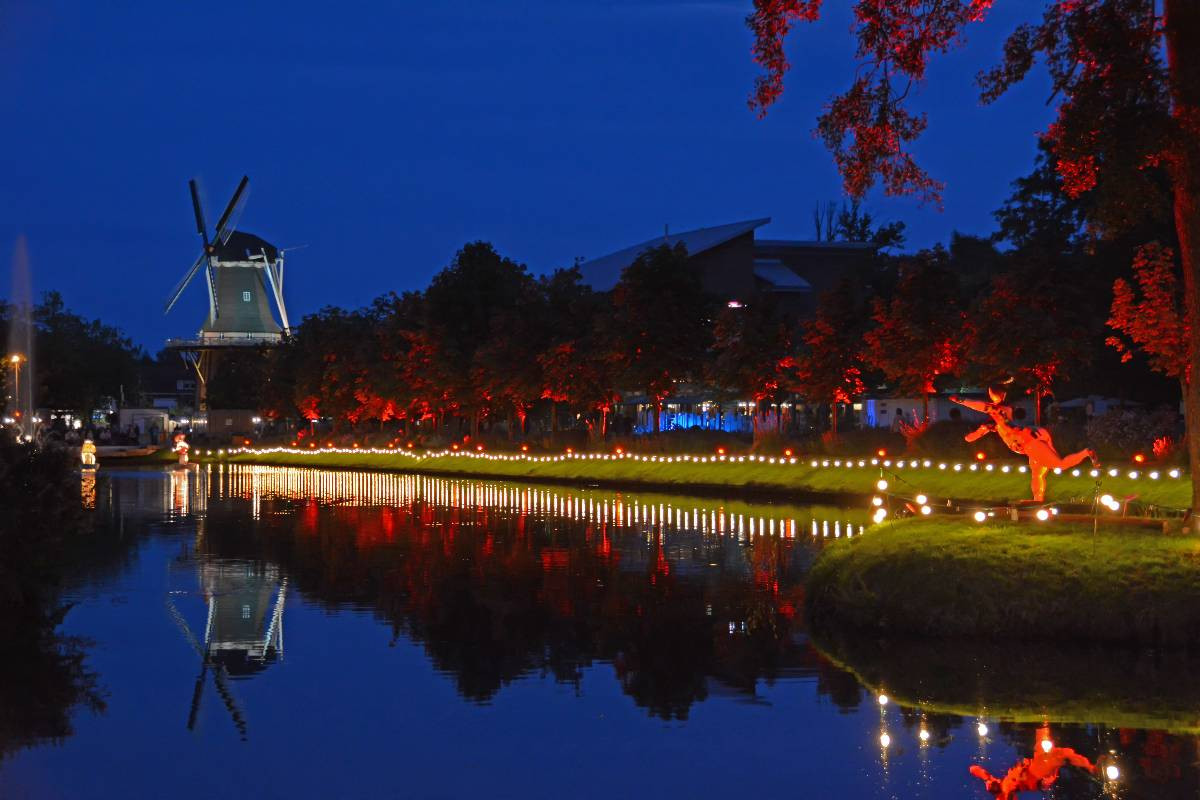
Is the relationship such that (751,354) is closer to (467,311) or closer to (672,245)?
(467,311)

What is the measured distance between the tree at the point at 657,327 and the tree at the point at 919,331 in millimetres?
8373

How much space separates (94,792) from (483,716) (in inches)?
121

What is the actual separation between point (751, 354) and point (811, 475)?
10.5m

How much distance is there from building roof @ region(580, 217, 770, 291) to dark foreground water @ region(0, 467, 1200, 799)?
54219 millimetres

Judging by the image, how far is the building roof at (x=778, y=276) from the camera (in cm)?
8131

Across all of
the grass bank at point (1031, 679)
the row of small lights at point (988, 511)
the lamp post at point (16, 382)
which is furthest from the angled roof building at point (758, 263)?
the grass bank at point (1031, 679)

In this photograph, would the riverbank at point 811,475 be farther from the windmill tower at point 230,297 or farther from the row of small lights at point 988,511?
the windmill tower at point 230,297

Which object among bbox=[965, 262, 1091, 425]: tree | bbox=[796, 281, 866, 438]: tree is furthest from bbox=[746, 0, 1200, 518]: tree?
bbox=[796, 281, 866, 438]: tree

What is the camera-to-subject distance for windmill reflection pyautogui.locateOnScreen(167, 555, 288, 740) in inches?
494

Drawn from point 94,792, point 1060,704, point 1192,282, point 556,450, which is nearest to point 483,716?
point 94,792

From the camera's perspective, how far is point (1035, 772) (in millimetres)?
9297

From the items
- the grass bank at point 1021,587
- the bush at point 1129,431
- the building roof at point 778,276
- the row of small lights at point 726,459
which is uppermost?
the building roof at point 778,276

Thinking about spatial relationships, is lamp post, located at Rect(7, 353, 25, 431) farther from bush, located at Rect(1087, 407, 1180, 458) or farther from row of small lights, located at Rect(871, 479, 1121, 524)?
row of small lights, located at Rect(871, 479, 1121, 524)

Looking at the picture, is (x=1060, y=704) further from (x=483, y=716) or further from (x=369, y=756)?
(x=369, y=756)
